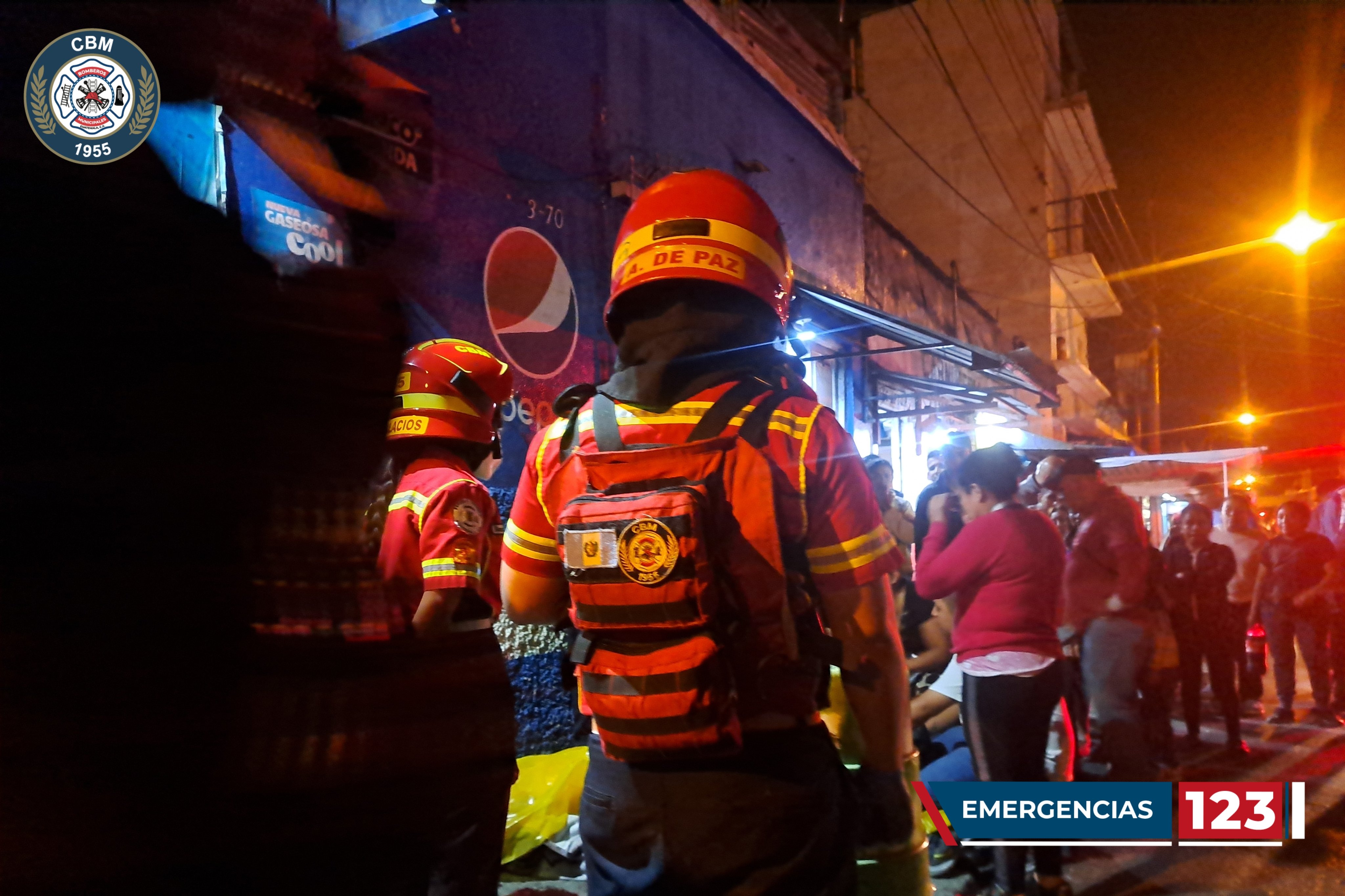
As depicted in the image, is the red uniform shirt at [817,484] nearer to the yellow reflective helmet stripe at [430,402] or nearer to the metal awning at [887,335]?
the yellow reflective helmet stripe at [430,402]

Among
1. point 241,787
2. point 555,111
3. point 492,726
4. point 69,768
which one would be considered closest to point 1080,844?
point 492,726

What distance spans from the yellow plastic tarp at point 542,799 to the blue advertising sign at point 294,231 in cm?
258

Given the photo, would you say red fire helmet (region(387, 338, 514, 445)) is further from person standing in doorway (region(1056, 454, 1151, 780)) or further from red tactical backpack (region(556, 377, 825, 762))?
person standing in doorway (region(1056, 454, 1151, 780))

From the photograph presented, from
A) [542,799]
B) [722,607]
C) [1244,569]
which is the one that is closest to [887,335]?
[1244,569]

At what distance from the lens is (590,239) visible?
5191 mm

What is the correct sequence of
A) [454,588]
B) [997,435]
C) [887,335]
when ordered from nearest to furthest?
1. [454,588]
2. [887,335]
3. [997,435]

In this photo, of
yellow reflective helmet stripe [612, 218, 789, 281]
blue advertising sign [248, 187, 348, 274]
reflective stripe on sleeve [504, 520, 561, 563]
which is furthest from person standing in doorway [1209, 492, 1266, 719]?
blue advertising sign [248, 187, 348, 274]

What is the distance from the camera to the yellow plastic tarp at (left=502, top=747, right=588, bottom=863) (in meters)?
3.54

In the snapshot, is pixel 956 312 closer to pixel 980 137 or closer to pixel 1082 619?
pixel 980 137

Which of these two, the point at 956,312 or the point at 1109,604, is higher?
the point at 956,312

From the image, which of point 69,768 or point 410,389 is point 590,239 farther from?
point 69,768

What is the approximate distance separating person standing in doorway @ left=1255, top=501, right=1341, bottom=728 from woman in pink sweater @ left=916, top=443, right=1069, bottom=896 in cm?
540

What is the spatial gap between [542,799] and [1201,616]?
5.46 meters

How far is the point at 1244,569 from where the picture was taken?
7.23m
